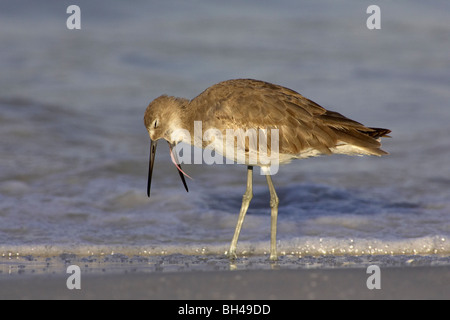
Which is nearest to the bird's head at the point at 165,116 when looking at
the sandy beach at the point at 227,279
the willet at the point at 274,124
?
the willet at the point at 274,124

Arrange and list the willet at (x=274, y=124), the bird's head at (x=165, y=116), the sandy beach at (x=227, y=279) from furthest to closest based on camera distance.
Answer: the bird's head at (x=165, y=116) < the willet at (x=274, y=124) < the sandy beach at (x=227, y=279)

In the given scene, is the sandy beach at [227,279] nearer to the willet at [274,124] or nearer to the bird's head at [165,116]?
the willet at [274,124]

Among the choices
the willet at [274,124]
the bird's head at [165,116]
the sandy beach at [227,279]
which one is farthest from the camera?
the bird's head at [165,116]

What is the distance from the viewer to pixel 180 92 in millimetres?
13648

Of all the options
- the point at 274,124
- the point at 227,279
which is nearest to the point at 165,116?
the point at 274,124

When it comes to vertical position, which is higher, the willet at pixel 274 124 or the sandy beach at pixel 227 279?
the willet at pixel 274 124

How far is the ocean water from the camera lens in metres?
8.28

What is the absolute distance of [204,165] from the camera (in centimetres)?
1141

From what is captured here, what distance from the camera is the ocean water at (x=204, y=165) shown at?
8.28 m

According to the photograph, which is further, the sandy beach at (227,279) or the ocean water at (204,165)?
the ocean water at (204,165)

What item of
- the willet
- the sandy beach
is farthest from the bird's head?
the sandy beach

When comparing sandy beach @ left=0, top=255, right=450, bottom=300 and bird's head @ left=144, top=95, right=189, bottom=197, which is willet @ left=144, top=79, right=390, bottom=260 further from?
sandy beach @ left=0, top=255, right=450, bottom=300
